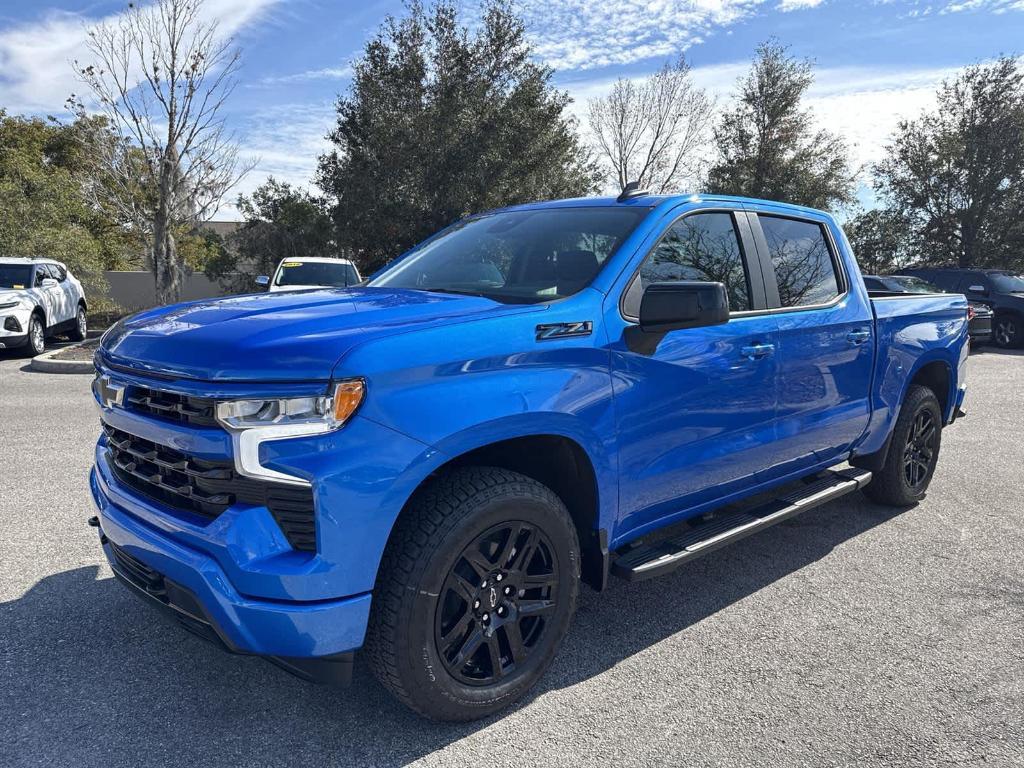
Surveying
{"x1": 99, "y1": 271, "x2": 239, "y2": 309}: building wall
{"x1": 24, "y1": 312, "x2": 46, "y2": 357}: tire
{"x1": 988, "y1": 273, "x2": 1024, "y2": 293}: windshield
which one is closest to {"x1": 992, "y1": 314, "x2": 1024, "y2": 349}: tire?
{"x1": 988, "y1": 273, "x2": 1024, "y2": 293}: windshield

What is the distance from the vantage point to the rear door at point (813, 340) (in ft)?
11.8

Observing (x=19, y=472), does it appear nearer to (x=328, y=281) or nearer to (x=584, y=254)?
(x=584, y=254)

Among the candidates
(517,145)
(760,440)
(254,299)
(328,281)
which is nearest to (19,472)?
(254,299)

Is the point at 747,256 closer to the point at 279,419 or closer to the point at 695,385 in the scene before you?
the point at 695,385

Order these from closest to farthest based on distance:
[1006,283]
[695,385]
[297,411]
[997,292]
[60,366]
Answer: [297,411], [695,385], [60,366], [997,292], [1006,283]

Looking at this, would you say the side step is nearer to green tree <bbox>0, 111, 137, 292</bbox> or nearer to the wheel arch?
the wheel arch

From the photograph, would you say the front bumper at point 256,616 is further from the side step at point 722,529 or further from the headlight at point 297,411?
the side step at point 722,529

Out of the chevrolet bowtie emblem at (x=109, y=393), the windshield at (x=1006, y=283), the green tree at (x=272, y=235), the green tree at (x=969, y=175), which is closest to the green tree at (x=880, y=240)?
the green tree at (x=969, y=175)

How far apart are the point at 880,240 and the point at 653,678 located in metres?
27.1

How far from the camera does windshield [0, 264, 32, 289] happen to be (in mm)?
12539

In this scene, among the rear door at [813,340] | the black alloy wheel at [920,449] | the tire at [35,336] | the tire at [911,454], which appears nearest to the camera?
the rear door at [813,340]

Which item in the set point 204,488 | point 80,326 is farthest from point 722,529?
point 80,326

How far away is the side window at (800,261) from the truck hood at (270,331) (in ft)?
5.85

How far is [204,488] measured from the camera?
2.19 m
